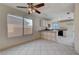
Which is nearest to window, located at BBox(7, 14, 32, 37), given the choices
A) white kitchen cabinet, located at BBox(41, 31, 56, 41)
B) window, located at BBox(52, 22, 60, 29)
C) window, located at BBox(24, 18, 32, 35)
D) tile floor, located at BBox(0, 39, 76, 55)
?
window, located at BBox(24, 18, 32, 35)

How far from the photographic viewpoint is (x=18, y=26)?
449 centimetres

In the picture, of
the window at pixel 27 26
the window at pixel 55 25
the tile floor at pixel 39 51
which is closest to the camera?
the tile floor at pixel 39 51

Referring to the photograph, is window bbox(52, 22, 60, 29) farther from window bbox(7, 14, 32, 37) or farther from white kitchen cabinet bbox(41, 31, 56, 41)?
window bbox(7, 14, 32, 37)

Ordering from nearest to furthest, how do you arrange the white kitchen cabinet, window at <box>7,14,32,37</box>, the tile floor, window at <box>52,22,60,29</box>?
1. the tile floor
2. window at <box>7,14,32,37</box>
3. the white kitchen cabinet
4. window at <box>52,22,60,29</box>

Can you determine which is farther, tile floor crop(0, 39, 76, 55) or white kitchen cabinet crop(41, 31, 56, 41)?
white kitchen cabinet crop(41, 31, 56, 41)

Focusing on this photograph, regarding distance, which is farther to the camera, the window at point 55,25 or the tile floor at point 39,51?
the window at point 55,25

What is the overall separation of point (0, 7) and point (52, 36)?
149 inches

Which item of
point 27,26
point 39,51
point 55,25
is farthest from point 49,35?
point 39,51

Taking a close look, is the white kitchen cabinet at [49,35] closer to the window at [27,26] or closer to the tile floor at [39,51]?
the window at [27,26]

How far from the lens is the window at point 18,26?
393 cm

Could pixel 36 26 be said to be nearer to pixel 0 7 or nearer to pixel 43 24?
pixel 43 24

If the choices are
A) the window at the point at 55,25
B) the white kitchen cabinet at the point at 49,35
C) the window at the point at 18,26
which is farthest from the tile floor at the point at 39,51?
the window at the point at 55,25

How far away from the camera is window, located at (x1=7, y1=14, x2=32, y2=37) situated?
12.9ft
